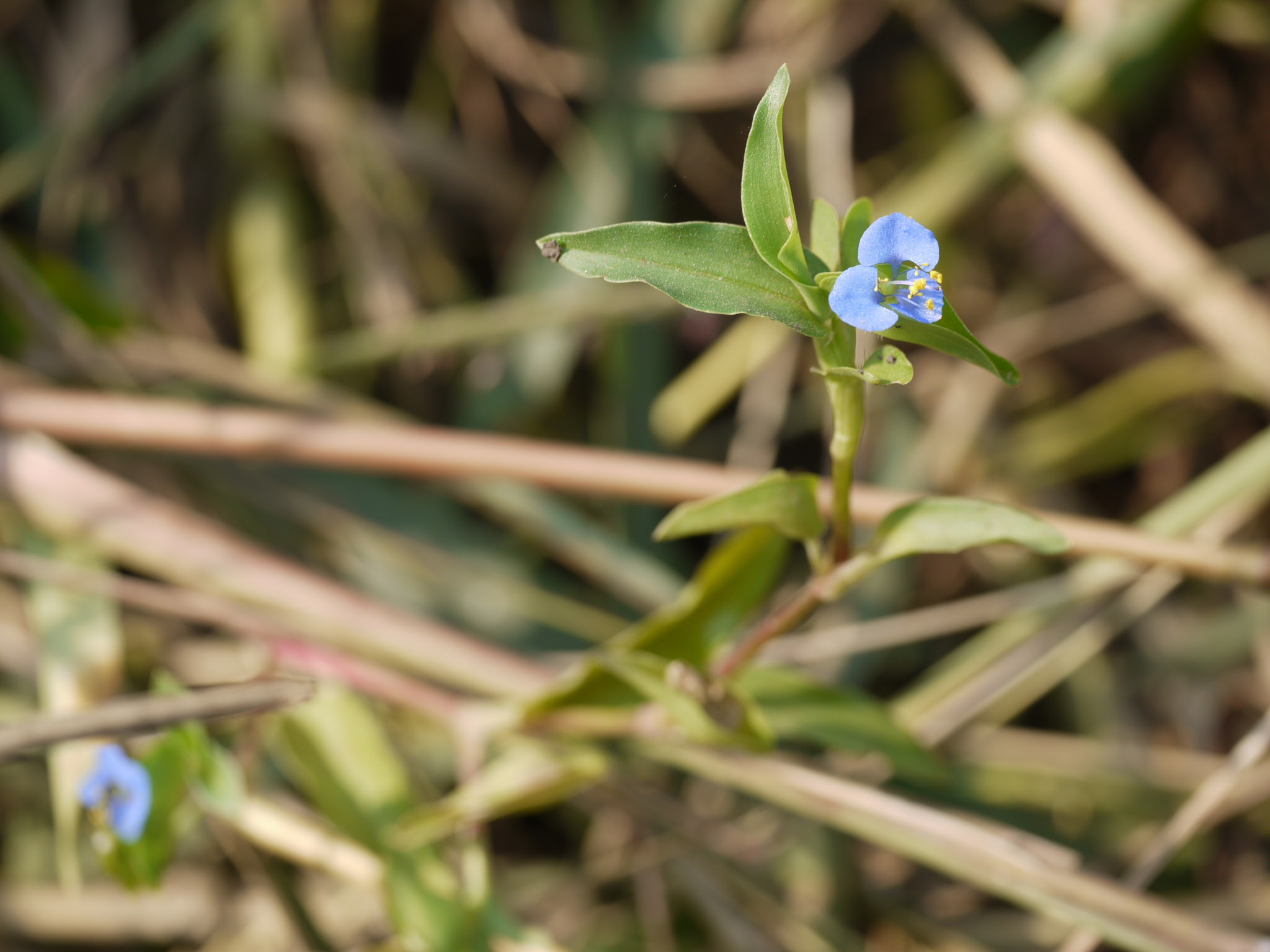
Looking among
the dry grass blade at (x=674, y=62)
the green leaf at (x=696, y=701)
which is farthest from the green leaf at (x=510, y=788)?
the dry grass blade at (x=674, y=62)

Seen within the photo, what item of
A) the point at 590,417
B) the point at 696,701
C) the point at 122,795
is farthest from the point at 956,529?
the point at 590,417

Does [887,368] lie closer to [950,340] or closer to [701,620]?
[950,340]

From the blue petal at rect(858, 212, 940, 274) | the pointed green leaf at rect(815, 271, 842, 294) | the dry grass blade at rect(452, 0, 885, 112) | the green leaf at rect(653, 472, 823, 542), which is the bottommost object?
the green leaf at rect(653, 472, 823, 542)

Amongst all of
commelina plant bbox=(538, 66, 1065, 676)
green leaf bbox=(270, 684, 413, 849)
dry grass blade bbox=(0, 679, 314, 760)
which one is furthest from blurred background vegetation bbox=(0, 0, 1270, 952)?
commelina plant bbox=(538, 66, 1065, 676)

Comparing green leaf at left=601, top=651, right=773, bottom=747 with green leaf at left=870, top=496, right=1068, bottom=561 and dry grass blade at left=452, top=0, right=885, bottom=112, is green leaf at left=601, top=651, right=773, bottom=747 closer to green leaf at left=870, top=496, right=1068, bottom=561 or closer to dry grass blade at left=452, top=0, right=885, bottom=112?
green leaf at left=870, top=496, right=1068, bottom=561

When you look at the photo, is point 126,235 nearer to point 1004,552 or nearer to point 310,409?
point 310,409

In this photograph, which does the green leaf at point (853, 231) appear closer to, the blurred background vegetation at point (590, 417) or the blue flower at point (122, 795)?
the blurred background vegetation at point (590, 417)
